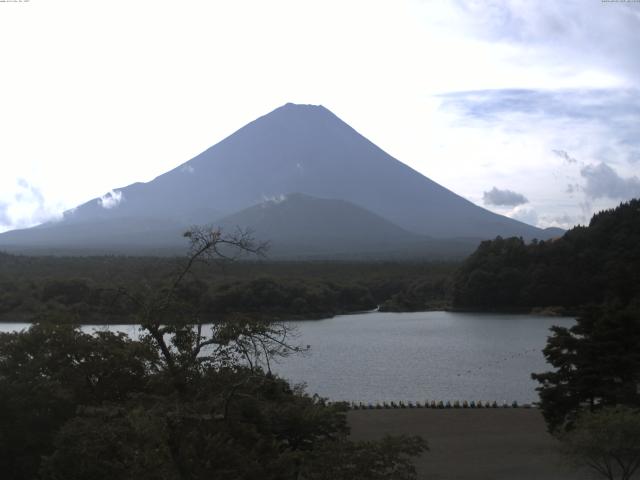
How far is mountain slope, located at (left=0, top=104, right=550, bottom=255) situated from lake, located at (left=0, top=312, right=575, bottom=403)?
8649cm

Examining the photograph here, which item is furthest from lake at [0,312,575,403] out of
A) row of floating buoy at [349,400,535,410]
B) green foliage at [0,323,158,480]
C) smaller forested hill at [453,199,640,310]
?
Answer: smaller forested hill at [453,199,640,310]

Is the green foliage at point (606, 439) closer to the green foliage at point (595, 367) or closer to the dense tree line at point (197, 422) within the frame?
the green foliage at point (595, 367)

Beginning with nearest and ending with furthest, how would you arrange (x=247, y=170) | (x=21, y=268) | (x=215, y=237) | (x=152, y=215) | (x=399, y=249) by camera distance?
(x=215, y=237) < (x=21, y=268) < (x=399, y=249) < (x=152, y=215) < (x=247, y=170)

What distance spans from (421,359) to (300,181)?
107449mm

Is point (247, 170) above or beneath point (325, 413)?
above

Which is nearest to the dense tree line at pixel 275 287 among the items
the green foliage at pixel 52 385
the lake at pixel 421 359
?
the lake at pixel 421 359

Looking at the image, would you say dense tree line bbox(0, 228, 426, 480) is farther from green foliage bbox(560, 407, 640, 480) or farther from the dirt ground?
the dirt ground

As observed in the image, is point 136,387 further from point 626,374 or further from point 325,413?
point 626,374

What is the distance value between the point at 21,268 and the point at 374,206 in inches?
3139

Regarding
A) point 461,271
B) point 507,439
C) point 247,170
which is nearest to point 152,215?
point 247,170

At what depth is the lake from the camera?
18814mm

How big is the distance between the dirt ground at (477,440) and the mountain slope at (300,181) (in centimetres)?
10694

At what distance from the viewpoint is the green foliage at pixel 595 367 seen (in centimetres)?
1169

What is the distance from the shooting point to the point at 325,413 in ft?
31.3
